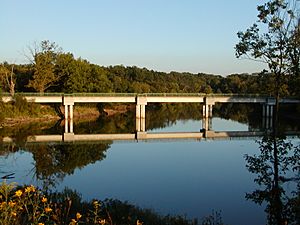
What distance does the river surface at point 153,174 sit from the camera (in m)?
15.0

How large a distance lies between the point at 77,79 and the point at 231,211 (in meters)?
49.3

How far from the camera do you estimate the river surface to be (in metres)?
15.0

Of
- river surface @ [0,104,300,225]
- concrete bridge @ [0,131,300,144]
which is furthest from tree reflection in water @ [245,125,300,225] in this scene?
concrete bridge @ [0,131,300,144]

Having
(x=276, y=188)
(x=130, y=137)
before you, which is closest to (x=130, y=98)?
(x=130, y=137)

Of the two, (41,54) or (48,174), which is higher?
(41,54)

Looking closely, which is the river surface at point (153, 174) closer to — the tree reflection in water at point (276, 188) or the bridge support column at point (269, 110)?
the tree reflection in water at point (276, 188)

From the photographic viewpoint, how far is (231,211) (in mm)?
14250

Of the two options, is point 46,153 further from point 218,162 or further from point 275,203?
point 275,203

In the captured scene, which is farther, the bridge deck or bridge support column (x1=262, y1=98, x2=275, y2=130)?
bridge support column (x1=262, y1=98, x2=275, y2=130)

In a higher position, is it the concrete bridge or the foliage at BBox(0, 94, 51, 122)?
the foliage at BBox(0, 94, 51, 122)

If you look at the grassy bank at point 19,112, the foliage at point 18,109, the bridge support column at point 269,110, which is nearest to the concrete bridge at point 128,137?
the grassy bank at point 19,112

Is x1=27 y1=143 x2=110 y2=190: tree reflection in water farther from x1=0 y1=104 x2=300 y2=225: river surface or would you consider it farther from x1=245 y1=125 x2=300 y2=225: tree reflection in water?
x1=245 y1=125 x2=300 y2=225: tree reflection in water

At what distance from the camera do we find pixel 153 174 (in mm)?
21047

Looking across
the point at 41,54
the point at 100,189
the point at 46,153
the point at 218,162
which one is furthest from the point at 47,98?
the point at 100,189
